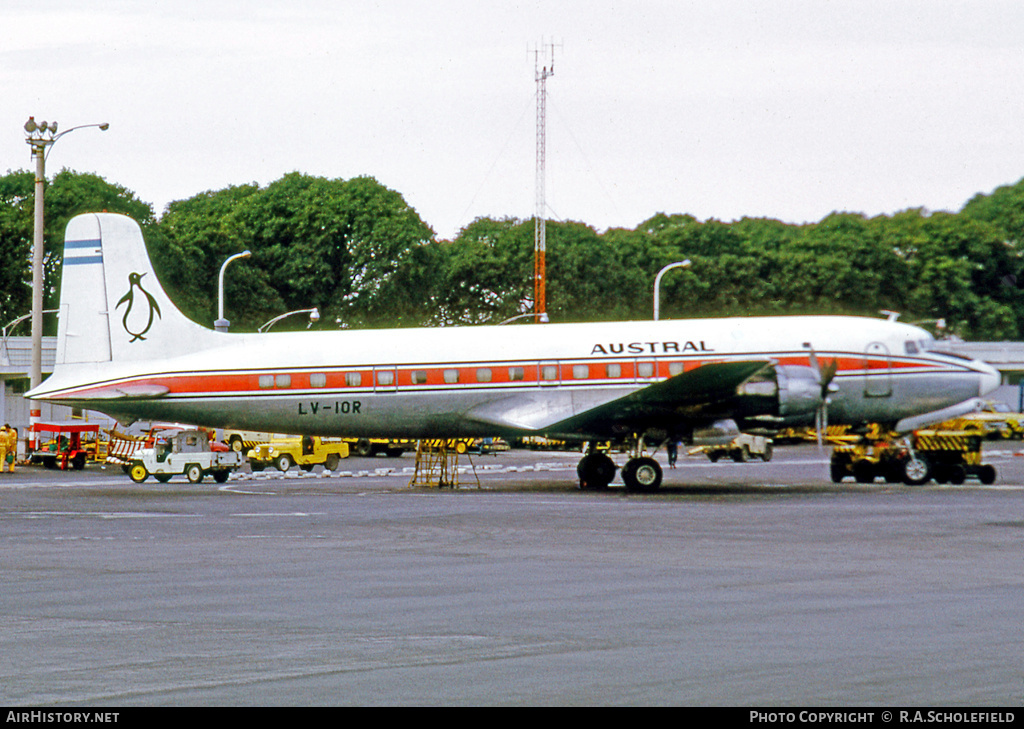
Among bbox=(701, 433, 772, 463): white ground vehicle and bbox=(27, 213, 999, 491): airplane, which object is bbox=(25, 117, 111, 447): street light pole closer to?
bbox=(27, 213, 999, 491): airplane

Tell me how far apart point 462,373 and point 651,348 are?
A: 16.6 feet

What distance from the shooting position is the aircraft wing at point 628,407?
3116 cm

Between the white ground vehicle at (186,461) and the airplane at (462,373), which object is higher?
the airplane at (462,373)

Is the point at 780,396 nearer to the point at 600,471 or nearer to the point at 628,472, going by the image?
the point at 628,472

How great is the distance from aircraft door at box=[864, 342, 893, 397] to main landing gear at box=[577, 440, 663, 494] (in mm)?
6040

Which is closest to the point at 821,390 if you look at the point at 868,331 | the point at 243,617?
the point at 868,331

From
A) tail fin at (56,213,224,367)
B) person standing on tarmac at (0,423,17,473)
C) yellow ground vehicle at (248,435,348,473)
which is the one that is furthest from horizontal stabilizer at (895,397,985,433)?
person standing on tarmac at (0,423,17,473)

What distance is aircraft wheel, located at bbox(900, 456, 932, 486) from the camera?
1421 inches

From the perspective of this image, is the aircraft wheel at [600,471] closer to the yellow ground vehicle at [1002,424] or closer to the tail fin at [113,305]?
the tail fin at [113,305]

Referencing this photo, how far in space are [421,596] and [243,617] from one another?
88.2 inches

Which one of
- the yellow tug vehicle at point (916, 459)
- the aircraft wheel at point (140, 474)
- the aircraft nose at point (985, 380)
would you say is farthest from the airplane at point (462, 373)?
the aircraft wheel at point (140, 474)

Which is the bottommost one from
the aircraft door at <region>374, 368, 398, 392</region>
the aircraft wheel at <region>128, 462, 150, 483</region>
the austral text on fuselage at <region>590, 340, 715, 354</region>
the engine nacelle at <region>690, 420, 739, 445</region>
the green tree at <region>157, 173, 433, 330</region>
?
the aircraft wheel at <region>128, 462, 150, 483</region>

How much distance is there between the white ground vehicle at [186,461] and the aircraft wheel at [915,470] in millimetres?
19773

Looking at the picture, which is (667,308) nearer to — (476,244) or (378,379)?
(476,244)
